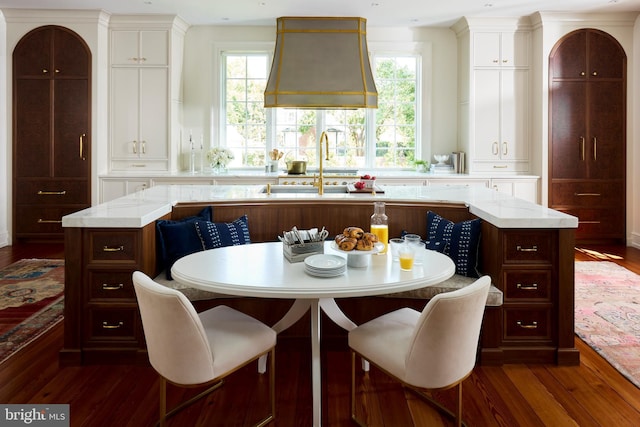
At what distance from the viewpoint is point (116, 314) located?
260 cm

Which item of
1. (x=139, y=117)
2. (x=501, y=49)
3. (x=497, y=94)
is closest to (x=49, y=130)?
(x=139, y=117)

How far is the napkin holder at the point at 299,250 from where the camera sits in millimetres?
2139

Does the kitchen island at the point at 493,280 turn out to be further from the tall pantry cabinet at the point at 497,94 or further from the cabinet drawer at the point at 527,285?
the tall pantry cabinet at the point at 497,94

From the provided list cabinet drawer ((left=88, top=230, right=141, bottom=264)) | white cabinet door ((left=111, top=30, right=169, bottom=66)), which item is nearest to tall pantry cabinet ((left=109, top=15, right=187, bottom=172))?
white cabinet door ((left=111, top=30, right=169, bottom=66))

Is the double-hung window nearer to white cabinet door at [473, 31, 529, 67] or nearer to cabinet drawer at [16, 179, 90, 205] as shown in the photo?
white cabinet door at [473, 31, 529, 67]

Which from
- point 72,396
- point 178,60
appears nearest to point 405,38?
point 178,60

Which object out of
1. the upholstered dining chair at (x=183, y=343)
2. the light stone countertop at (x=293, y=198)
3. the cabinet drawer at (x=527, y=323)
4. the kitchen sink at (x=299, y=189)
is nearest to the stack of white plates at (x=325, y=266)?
the upholstered dining chair at (x=183, y=343)

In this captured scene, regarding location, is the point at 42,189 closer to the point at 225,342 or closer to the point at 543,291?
the point at 225,342

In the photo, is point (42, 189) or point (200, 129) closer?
point (42, 189)

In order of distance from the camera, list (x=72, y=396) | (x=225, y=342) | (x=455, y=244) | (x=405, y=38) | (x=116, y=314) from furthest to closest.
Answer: (x=405, y=38), (x=455, y=244), (x=116, y=314), (x=72, y=396), (x=225, y=342)

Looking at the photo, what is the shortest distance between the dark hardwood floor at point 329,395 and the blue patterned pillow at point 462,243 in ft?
1.81

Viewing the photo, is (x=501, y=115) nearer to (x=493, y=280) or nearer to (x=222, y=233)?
(x=493, y=280)

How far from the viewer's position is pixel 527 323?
8.63 ft

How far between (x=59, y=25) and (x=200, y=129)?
190cm
